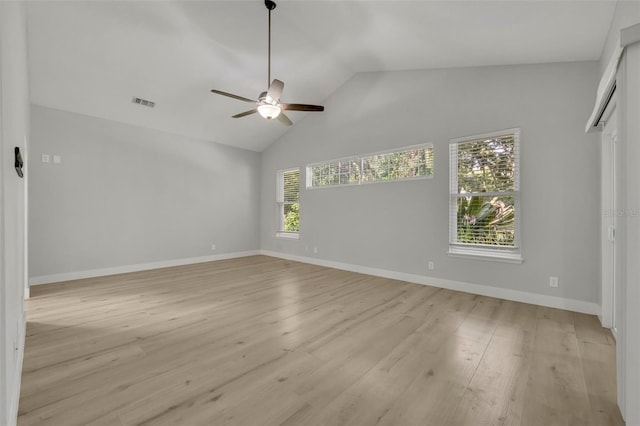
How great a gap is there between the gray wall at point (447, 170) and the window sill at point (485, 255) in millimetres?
74

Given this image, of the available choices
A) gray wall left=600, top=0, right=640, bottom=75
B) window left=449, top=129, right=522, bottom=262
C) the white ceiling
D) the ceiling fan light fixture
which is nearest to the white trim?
gray wall left=600, top=0, right=640, bottom=75

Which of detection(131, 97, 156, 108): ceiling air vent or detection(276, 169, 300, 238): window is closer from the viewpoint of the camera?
detection(131, 97, 156, 108): ceiling air vent

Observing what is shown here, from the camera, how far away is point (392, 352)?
2.34 metres

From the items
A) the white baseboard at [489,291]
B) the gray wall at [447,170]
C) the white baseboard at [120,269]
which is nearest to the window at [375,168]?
the gray wall at [447,170]

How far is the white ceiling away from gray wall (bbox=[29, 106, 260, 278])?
0.50m

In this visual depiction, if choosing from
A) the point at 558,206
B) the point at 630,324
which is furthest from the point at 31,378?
the point at 558,206

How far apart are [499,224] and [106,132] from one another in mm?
6819

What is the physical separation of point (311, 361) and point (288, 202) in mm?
5193

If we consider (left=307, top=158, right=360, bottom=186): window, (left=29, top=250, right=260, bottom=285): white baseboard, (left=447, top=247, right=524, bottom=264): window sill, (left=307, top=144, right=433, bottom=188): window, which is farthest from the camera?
(left=307, top=158, right=360, bottom=186): window

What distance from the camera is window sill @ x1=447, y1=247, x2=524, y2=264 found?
3.73 m

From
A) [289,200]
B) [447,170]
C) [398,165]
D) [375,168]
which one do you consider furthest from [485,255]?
[289,200]

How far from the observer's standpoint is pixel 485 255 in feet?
13.0

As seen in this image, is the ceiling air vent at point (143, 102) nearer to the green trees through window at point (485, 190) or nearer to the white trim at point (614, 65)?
the green trees through window at point (485, 190)

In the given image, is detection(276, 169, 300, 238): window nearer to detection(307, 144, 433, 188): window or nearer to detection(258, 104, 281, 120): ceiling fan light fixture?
detection(307, 144, 433, 188): window
